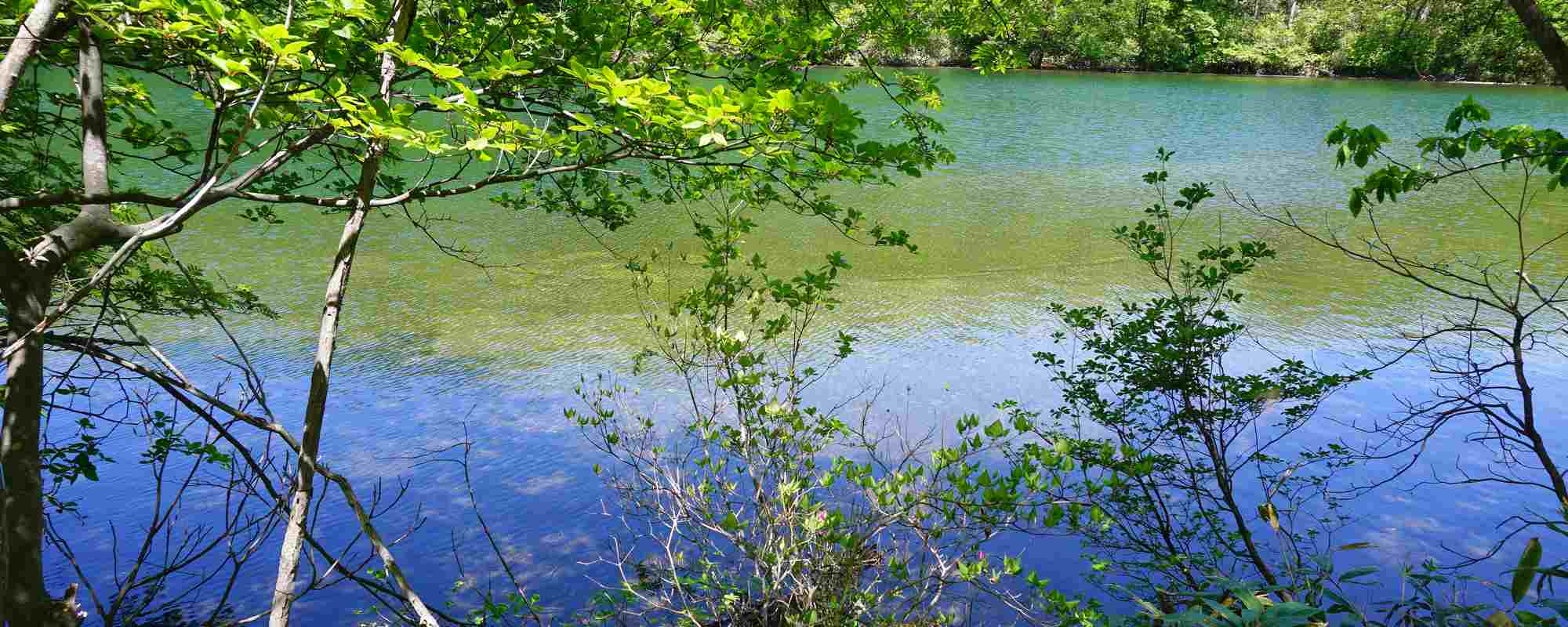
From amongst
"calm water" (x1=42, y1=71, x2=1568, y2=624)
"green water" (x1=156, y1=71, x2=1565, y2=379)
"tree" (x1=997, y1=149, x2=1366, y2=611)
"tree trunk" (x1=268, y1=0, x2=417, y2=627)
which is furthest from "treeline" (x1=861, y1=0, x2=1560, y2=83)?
"tree trunk" (x1=268, y1=0, x2=417, y2=627)

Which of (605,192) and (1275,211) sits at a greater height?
(605,192)

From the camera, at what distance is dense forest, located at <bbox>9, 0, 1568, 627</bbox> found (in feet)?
6.77

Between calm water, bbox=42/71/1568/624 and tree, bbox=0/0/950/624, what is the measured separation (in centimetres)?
139

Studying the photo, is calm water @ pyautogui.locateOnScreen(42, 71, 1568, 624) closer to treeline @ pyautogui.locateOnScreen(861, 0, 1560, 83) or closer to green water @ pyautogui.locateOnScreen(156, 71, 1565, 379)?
green water @ pyautogui.locateOnScreen(156, 71, 1565, 379)

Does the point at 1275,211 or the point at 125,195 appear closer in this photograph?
the point at 125,195

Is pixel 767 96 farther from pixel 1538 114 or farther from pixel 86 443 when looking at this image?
pixel 1538 114

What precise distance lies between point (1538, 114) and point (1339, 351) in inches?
679

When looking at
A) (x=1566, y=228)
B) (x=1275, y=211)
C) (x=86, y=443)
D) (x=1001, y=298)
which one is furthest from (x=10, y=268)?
(x=1566, y=228)

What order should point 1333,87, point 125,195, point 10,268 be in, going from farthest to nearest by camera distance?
point 1333,87
point 10,268
point 125,195

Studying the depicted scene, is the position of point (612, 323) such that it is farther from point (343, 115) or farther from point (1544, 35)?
point (1544, 35)

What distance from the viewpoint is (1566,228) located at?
10008 mm

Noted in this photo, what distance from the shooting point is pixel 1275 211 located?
10.5 metres

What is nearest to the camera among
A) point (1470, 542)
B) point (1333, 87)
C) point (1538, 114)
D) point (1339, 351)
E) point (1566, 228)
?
point (1470, 542)

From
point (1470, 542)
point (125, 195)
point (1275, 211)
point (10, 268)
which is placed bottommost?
point (1470, 542)
